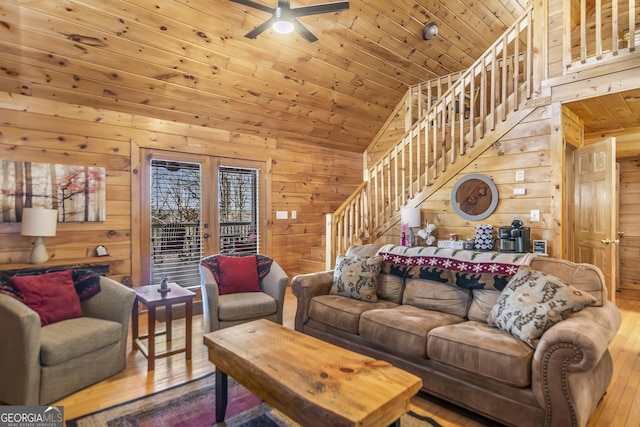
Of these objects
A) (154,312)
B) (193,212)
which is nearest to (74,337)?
(154,312)

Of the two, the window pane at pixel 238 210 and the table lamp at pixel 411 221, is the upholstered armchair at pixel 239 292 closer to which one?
the window pane at pixel 238 210

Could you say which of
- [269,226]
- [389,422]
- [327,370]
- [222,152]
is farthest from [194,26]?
[389,422]

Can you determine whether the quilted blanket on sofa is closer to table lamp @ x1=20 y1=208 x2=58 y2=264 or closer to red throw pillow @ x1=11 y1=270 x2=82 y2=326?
red throw pillow @ x1=11 y1=270 x2=82 y2=326

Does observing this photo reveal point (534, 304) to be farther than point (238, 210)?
No

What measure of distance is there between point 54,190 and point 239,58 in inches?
94.7

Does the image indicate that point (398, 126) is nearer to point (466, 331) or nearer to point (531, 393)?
point (466, 331)

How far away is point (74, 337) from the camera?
2.41 m

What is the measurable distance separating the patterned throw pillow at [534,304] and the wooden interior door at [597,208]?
6.77 feet

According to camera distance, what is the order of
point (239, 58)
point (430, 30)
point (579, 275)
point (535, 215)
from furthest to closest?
point (430, 30)
point (239, 58)
point (535, 215)
point (579, 275)

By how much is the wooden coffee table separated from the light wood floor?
734 millimetres

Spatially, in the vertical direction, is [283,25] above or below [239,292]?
above

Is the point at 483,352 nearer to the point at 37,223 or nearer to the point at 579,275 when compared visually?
the point at 579,275

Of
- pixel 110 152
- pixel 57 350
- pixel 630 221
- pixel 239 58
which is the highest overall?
pixel 239 58

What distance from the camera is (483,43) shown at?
577 centimetres
